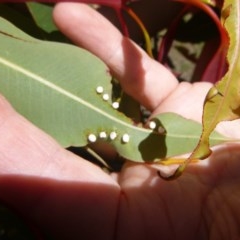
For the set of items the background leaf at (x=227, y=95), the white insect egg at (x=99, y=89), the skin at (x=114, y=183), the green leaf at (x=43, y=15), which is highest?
the background leaf at (x=227, y=95)

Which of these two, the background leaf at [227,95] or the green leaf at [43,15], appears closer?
the background leaf at [227,95]

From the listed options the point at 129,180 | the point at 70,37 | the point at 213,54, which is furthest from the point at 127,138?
the point at 213,54

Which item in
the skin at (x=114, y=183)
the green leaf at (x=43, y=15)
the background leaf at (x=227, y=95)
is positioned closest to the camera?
the background leaf at (x=227, y=95)

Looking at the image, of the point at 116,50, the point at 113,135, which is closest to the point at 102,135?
the point at 113,135

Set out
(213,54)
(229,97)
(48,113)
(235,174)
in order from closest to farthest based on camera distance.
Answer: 1. (229,97)
2. (48,113)
3. (235,174)
4. (213,54)

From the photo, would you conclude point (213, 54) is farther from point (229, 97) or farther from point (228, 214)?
point (229, 97)

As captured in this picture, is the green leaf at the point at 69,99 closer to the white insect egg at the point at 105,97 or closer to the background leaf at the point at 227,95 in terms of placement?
the white insect egg at the point at 105,97

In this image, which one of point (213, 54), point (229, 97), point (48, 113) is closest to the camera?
point (229, 97)

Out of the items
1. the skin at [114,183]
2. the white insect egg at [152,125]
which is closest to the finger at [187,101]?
the skin at [114,183]
